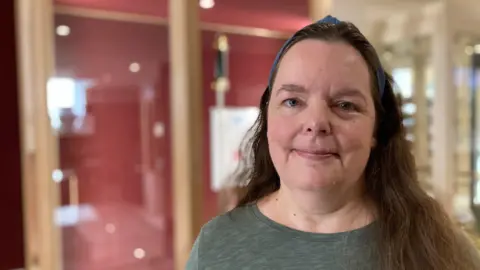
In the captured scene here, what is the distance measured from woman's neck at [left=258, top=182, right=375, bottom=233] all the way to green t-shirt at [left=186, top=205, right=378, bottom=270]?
1cm

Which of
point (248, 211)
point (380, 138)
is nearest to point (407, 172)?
point (380, 138)

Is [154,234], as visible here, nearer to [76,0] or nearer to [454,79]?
[76,0]

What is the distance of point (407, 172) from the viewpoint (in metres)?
0.87

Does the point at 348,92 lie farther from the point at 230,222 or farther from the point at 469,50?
the point at 469,50

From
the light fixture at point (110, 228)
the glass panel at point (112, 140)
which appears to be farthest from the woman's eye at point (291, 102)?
the light fixture at point (110, 228)

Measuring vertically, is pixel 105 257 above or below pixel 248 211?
below

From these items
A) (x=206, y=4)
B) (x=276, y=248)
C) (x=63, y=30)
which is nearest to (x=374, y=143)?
(x=276, y=248)

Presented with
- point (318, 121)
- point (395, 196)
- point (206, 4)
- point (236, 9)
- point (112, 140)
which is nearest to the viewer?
point (318, 121)

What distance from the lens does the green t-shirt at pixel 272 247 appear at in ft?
2.42

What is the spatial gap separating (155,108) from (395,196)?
1.96 metres

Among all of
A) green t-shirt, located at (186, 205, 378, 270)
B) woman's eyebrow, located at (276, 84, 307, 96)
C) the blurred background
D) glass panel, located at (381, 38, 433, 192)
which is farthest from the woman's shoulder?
glass panel, located at (381, 38, 433, 192)

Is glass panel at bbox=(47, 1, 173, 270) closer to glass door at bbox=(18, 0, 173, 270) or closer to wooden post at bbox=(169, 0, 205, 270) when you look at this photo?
glass door at bbox=(18, 0, 173, 270)

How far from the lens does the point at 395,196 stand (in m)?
0.82

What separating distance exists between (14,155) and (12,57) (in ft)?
1.38
